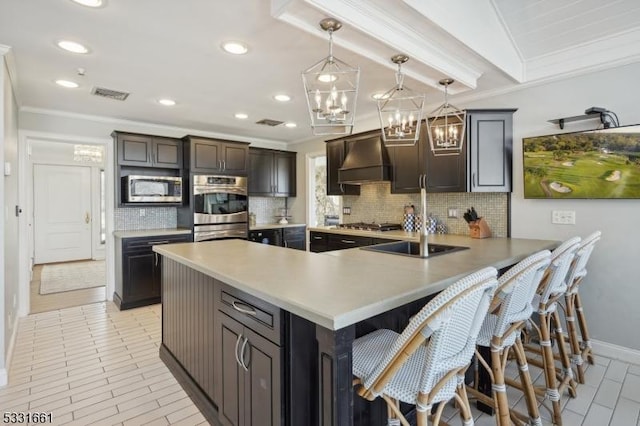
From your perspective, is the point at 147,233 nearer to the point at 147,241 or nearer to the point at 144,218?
the point at 147,241

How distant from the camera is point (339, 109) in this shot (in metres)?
1.85

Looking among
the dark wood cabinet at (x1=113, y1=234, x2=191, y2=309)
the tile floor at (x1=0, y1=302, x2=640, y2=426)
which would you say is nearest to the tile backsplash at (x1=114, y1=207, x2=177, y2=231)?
the dark wood cabinet at (x1=113, y1=234, x2=191, y2=309)

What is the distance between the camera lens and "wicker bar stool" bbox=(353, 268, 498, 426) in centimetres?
113

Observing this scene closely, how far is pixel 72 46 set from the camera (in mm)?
2490

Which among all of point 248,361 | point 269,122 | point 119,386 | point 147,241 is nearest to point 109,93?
point 147,241

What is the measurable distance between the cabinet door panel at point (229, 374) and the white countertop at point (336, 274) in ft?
0.93

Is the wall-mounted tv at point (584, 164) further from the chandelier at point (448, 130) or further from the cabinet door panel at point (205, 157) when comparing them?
the cabinet door panel at point (205, 157)

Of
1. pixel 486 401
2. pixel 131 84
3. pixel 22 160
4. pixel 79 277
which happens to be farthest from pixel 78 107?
pixel 486 401

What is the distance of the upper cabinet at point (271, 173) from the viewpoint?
5820 mm

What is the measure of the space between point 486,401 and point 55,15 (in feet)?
11.5

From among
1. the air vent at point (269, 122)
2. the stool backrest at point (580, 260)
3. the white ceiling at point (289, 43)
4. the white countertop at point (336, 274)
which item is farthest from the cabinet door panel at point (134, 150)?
the stool backrest at point (580, 260)

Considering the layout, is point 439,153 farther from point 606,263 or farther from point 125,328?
point 125,328

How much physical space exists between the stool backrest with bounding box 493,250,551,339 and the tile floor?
31.5 inches

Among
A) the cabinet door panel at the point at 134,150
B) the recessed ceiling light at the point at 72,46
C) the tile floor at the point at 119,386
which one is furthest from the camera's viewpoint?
the cabinet door panel at the point at 134,150
